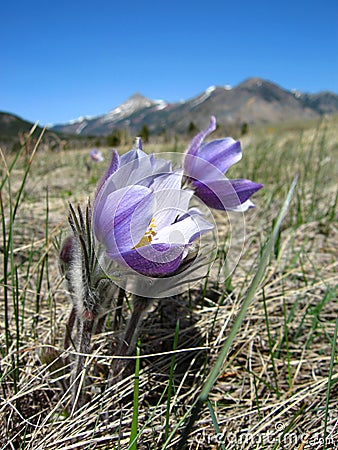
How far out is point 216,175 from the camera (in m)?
1.08

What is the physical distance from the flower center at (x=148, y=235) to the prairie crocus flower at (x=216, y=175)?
244 mm

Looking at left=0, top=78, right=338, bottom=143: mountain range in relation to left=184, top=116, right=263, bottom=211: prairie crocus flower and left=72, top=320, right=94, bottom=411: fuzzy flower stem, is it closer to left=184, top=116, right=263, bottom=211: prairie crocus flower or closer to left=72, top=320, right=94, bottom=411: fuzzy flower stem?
left=184, top=116, right=263, bottom=211: prairie crocus flower

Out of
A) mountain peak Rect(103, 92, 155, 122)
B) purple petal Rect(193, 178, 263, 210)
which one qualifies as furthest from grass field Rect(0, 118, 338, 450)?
mountain peak Rect(103, 92, 155, 122)

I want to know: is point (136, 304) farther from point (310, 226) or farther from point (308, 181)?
point (308, 181)

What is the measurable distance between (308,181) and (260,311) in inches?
81.5

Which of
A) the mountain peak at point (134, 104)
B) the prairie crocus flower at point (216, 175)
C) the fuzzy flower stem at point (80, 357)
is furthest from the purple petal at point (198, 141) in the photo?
the mountain peak at point (134, 104)

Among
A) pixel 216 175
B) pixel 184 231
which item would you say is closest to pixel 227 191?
pixel 216 175

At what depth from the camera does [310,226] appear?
230 centimetres

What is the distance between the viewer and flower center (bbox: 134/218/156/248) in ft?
2.71

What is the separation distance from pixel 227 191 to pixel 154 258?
0.39m

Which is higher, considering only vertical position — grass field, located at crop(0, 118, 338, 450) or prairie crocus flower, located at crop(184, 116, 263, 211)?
prairie crocus flower, located at crop(184, 116, 263, 211)

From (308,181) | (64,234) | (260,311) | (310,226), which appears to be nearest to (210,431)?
(260,311)

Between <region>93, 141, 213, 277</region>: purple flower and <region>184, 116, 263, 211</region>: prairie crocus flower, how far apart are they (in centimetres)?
24

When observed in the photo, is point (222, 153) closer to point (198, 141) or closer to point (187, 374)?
point (198, 141)
